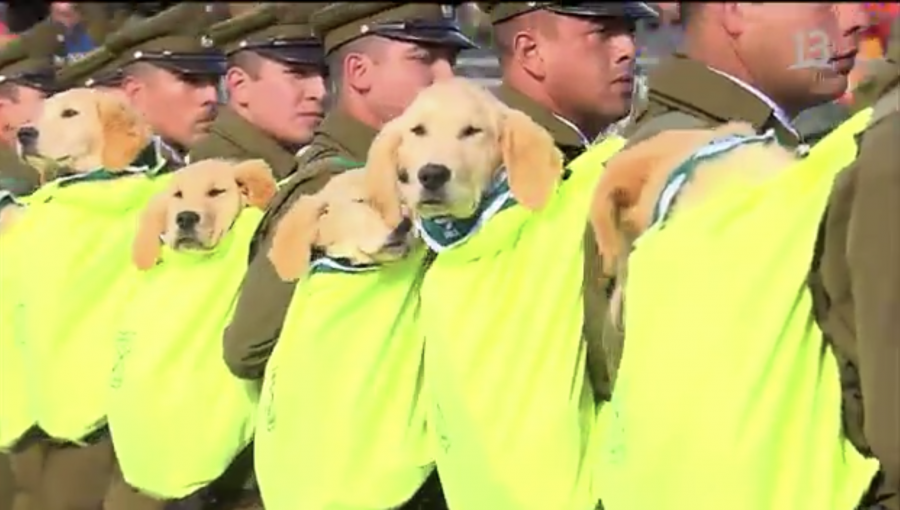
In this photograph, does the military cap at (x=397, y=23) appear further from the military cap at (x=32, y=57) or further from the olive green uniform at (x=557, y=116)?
the military cap at (x=32, y=57)

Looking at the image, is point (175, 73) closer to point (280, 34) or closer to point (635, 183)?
point (280, 34)

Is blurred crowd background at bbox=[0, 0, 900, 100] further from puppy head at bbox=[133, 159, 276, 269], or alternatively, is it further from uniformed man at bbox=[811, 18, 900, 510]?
puppy head at bbox=[133, 159, 276, 269]

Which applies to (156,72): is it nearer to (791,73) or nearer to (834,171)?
(791,73)

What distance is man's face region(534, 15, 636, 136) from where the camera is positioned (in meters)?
2.19

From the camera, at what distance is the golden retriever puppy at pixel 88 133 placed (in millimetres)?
3111

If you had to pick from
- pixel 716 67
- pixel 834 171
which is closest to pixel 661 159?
pixel 716 67

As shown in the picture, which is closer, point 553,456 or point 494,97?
point 553,456

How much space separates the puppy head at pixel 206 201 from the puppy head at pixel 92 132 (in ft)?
1.30

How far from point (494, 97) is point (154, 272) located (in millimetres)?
921

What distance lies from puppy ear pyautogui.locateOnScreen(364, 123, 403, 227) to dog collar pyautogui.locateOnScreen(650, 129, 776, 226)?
537 millimetres

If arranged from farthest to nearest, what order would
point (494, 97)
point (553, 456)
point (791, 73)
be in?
point (494, 97)
point (553, 456)
point (791, 73)

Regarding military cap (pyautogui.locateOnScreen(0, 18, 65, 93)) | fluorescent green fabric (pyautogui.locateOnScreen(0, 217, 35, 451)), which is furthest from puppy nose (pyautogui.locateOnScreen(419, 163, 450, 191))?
military cap (pyautogui.locateOnScreen(0, 18, 65, 93))

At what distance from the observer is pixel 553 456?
1.98 m

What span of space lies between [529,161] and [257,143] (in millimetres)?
922
